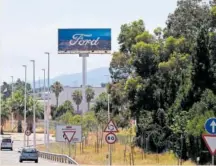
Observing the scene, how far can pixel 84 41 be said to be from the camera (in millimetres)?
100062

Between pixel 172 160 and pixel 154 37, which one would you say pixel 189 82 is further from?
pixel 154 37

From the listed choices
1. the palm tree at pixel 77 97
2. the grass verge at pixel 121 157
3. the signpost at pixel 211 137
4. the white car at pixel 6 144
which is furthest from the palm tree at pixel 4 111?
the signpost at pixel 211 137

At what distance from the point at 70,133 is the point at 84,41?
52747 millimetres

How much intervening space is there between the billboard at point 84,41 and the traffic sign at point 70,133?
31.0m

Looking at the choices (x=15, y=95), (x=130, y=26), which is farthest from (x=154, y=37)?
(x=15, y=95)

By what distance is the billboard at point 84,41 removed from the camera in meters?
99.6

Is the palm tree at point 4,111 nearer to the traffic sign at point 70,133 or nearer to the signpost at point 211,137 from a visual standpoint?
the traffic sign at point 70,133

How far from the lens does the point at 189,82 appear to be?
61.0 meters

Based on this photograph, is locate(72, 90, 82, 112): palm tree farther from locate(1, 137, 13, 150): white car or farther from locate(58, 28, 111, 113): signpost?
locate(1, 137, 13, 150): white car

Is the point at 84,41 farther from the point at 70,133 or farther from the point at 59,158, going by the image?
the point at 70,133

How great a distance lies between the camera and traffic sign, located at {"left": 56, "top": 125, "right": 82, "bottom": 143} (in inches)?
1891

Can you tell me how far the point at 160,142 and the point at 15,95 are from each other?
7759cm

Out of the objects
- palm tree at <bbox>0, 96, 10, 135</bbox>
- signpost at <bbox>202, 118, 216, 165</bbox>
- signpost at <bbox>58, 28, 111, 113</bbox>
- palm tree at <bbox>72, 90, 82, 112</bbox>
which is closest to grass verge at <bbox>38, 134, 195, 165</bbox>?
signpost at <bbox>58, 28, 111, 113</bbox>

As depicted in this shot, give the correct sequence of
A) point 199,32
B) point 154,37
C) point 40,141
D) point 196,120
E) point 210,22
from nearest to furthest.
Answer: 1. point 196,120
2. point 199,32
3. point 210,22
4. point 154,37
5. point 40,141
